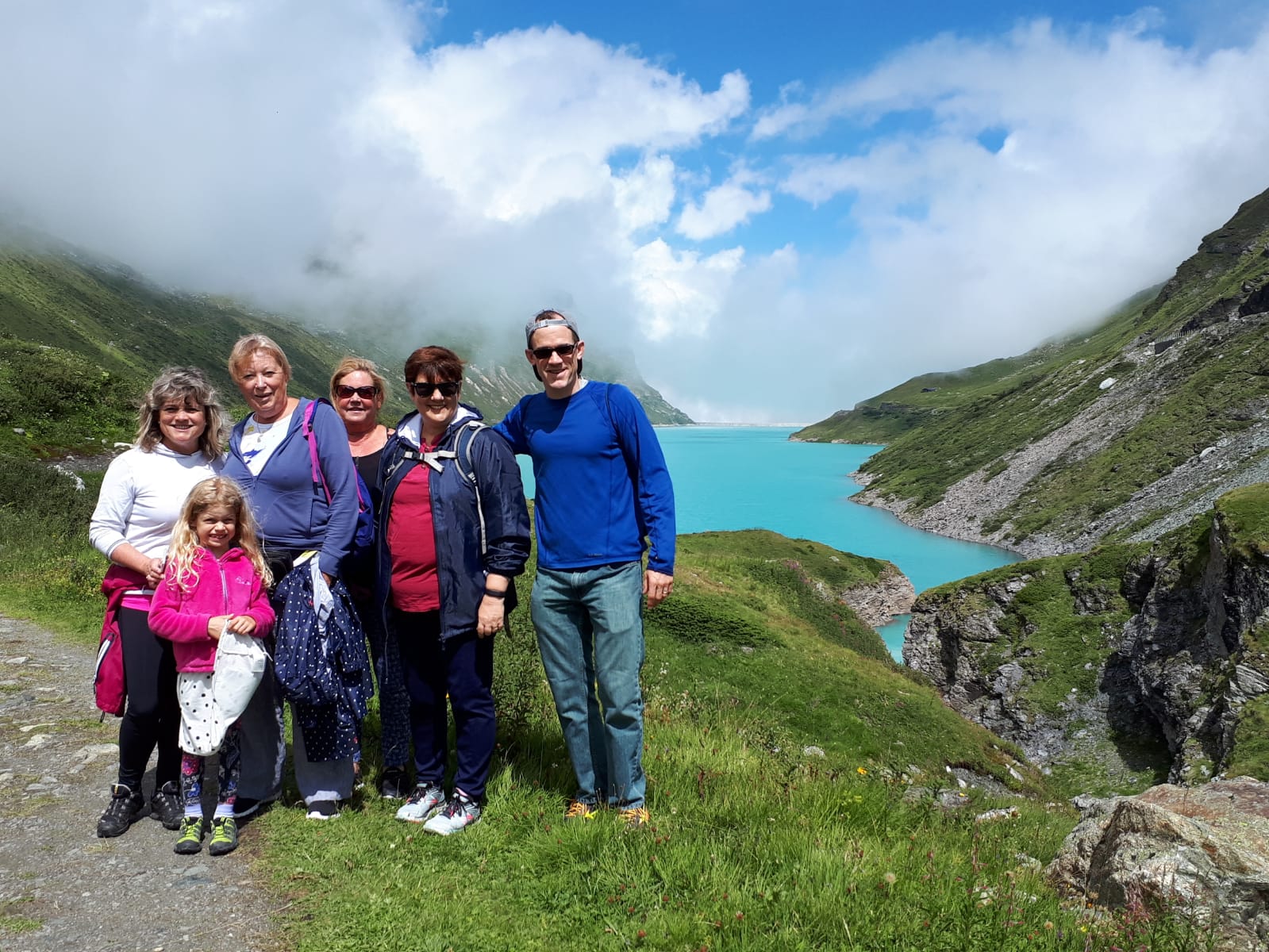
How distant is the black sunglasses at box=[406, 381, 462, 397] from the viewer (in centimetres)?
504

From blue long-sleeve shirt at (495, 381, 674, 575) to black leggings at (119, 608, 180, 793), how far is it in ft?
10.1

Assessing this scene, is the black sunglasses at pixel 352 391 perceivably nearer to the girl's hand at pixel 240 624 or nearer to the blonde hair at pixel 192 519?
the blonde hair at pixel 192 519

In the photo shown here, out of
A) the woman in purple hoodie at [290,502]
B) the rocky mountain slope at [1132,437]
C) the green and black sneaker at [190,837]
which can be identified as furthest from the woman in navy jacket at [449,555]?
the rocky mountain slope at [1132,437]

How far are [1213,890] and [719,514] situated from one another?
15050cm

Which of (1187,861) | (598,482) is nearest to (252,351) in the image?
(598,482)

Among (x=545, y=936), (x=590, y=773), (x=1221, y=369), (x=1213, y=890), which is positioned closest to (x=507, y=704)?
(x=590, y=773)

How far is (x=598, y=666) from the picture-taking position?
5.12 metres

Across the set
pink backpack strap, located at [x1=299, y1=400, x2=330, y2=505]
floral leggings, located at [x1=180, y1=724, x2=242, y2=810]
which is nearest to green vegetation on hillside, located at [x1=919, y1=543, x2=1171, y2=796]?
floral leggings, located at [x1=180, y1=724, x2=242, y2=810]

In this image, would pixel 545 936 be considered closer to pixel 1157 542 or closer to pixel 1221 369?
pixel 1157 542

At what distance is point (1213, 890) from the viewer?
4.54m

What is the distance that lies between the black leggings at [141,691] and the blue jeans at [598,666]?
2.89 meters

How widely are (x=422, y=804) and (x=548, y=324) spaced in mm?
3925

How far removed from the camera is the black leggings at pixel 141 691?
16.9ft

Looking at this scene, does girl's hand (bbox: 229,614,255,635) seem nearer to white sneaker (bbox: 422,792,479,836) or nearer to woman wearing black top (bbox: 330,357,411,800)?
woman wearing black top (bbox: 330,357,411,800)
